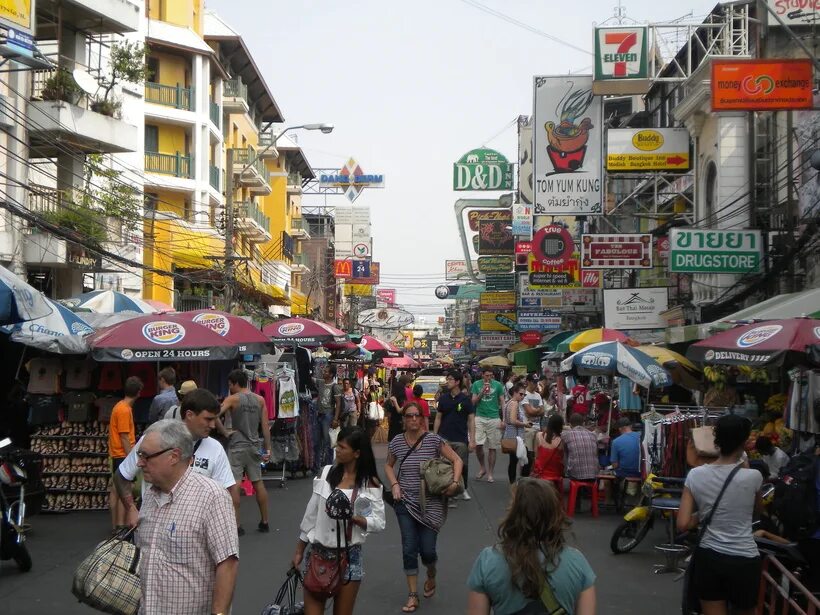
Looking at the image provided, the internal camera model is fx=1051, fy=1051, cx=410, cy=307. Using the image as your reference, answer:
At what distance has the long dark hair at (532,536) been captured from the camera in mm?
4316

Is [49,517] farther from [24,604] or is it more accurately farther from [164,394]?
[24,604]

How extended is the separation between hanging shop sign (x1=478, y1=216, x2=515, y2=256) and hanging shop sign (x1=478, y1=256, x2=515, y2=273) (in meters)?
2.20

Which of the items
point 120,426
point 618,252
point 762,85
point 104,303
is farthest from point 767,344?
point 618,252

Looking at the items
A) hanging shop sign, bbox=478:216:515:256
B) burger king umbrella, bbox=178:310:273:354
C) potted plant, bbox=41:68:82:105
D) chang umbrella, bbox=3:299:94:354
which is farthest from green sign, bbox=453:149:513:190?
chang umbrella, bbox=3:299:94:354

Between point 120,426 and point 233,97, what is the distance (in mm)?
38118

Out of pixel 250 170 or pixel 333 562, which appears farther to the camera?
pixel 250 170

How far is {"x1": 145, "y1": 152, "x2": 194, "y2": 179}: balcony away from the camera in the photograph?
40.9 m

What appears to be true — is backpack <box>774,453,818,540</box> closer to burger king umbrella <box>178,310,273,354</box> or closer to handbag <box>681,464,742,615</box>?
handbag <box>681,464,742,615</box>

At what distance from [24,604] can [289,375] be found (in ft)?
30.9

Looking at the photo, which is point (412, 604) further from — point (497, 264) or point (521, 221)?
point (497, 264)

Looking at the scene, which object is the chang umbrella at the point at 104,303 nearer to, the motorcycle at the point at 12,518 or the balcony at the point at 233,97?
the motorcycle at the point at 12,518

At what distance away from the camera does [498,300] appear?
53781mm

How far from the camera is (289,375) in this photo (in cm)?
1825

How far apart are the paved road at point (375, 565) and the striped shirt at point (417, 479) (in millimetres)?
768
